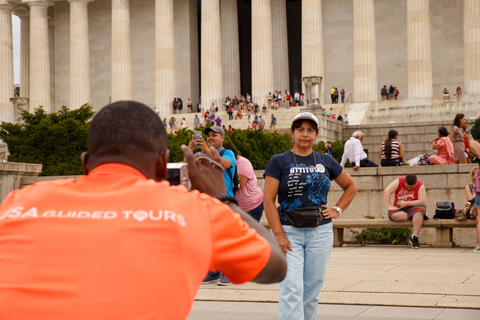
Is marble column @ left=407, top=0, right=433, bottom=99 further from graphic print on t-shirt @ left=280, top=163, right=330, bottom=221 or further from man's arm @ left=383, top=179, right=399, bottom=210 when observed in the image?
graphic print on t-shirt @ left=280, top=163, right=330, bottom=221

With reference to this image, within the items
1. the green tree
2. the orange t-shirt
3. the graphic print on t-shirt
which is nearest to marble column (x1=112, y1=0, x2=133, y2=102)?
the green tree

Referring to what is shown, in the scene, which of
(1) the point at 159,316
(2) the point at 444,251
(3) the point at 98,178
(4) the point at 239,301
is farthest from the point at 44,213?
(2) the point at 444,251

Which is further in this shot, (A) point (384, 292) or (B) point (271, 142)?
(B) point (271, 142)

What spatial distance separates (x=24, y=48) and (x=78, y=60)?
9467 mm

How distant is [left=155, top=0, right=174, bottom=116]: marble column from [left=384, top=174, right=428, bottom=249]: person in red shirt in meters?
42.4

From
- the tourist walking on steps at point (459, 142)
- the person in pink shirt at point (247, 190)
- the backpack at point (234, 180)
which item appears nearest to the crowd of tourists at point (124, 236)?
the backpack at point (234, 180)

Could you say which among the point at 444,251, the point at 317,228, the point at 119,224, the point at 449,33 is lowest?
the point at 444,251

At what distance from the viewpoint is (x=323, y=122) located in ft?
116

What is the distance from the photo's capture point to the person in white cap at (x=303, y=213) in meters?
5.68

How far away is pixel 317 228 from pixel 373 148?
101ft

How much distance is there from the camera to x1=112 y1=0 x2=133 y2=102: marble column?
56.1 meters

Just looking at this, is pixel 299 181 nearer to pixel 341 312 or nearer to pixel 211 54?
pixel 341 312

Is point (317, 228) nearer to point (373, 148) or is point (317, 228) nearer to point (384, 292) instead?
point (384, 292)

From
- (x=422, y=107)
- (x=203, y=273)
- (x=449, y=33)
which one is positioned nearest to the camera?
(x=203, y=273)
